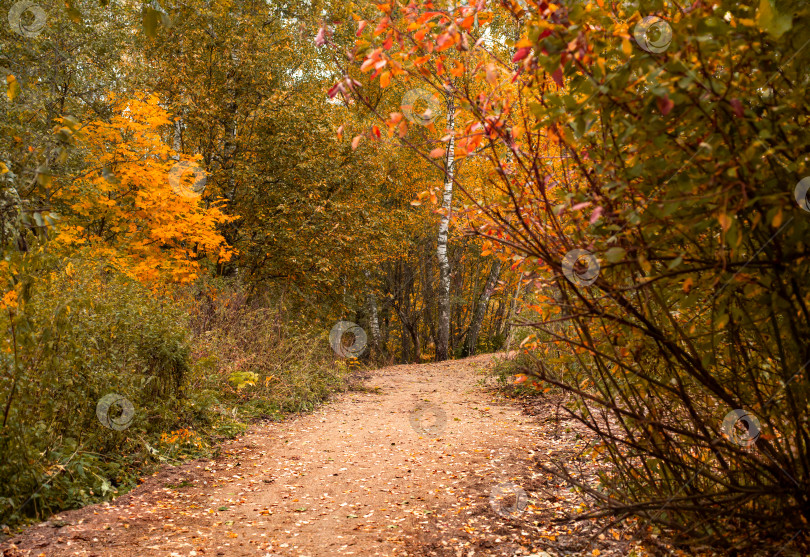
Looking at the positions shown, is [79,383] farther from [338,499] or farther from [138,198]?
[138,198]

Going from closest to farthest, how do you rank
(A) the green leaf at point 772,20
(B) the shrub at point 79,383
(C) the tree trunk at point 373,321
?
1. (A) the green leaf at point 772,20
2. (B) the shrub at point 79,383
3. (C) the tree trunk at point 373,321

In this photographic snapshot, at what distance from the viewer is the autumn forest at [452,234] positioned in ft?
5.80

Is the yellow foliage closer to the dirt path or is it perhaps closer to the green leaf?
the dirt path

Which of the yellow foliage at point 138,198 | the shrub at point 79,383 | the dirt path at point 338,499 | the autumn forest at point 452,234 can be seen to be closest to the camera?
the autumn forest at point 452,234

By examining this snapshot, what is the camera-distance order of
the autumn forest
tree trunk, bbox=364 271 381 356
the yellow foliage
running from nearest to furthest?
the autumn forest, the yellow foliage, tree trunk, bbox=364 271 381 356

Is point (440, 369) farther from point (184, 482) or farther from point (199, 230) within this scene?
A: point (184, 482)

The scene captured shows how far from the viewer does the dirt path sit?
3842 millimetres

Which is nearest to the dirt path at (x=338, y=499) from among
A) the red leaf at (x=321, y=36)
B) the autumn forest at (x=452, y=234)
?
the autumn forest at (x=452, y=234)

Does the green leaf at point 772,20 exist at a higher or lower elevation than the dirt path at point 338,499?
higher

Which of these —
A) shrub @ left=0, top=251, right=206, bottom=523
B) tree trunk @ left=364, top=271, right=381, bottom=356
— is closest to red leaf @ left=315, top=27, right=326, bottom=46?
shrub @ left=0, top=251, right=206, bottom=523

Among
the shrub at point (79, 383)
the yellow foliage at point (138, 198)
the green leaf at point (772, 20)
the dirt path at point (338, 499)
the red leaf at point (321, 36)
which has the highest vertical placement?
the yellow foliage at point (138, 198)

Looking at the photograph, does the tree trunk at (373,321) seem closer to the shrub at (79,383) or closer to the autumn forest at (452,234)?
the autumn forest at (452,234)

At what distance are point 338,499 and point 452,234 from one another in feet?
9.84

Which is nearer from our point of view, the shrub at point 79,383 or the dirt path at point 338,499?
the shrub at point 79,383
